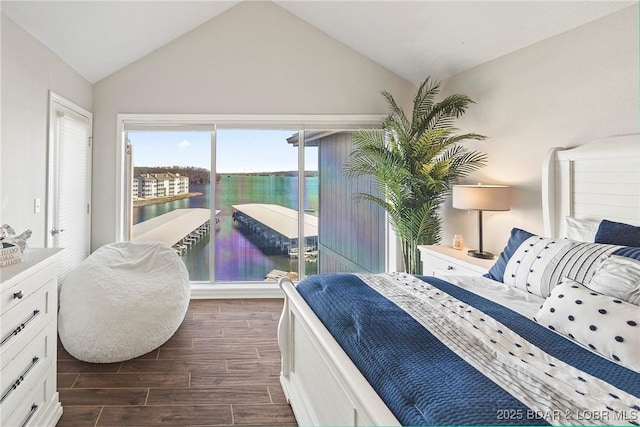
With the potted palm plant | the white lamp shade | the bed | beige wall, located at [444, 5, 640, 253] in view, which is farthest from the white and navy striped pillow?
the potted palm plant

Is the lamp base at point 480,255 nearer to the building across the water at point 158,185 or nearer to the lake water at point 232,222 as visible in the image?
the lake water at point 232,222

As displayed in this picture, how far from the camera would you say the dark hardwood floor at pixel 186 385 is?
6.66 feet

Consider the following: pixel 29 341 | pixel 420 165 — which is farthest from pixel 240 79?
pixel 29 341

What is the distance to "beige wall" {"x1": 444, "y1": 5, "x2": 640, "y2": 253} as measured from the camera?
223 cm

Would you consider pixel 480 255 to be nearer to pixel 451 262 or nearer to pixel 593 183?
pixel 451 262

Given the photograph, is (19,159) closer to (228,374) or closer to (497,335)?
(228,374)

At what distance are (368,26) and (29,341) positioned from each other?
367cm

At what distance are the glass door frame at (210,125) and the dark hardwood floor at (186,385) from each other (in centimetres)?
147

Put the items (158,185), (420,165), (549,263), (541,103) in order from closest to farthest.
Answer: (549,263) → (541,103) → (420,165) → (158,185)

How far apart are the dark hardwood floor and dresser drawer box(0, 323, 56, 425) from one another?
38 cm

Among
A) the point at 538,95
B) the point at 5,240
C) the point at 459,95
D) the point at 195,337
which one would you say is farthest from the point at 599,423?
the point at 459,95

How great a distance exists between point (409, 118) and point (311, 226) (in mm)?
1792

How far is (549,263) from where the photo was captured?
1.86m

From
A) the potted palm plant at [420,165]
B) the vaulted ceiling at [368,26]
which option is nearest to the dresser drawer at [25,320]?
the vaulted ceiling at [368,26]
